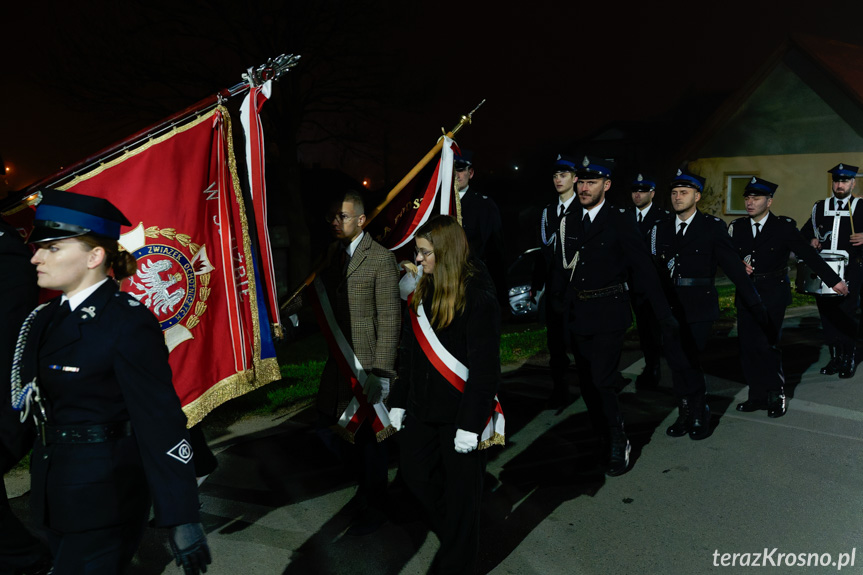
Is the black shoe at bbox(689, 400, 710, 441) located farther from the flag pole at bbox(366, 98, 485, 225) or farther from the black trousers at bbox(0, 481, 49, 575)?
the black trousers at bbox(0, 481, 49, 575)

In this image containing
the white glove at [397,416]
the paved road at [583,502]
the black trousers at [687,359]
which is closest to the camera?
the white glove at [397,416]

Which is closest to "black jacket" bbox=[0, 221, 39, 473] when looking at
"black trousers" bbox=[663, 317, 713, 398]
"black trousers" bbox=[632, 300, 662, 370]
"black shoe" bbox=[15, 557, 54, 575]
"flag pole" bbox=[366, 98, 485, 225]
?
"black shoe" bbox=[15, 557, 54, 575]

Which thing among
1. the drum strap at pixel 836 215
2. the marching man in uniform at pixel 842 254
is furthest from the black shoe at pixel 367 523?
the drum strap at pixel 836 215

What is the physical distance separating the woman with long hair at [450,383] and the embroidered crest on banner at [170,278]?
113 centimetres

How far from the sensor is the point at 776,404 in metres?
6.33

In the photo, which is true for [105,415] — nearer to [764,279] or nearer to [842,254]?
[764,279]

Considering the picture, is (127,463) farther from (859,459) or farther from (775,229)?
(775,229)

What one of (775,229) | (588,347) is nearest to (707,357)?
(775,229)

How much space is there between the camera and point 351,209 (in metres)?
4.32

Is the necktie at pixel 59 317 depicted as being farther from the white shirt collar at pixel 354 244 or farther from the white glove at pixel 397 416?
the white shirt collar at pixel 354 244

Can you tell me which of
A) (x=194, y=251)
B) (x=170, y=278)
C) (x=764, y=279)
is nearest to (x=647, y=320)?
(x=764, y=279)

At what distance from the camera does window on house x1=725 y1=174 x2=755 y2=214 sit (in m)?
23.0

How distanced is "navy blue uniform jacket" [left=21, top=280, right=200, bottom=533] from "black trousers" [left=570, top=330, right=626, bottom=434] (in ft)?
10.9

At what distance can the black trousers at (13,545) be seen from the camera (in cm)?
324
